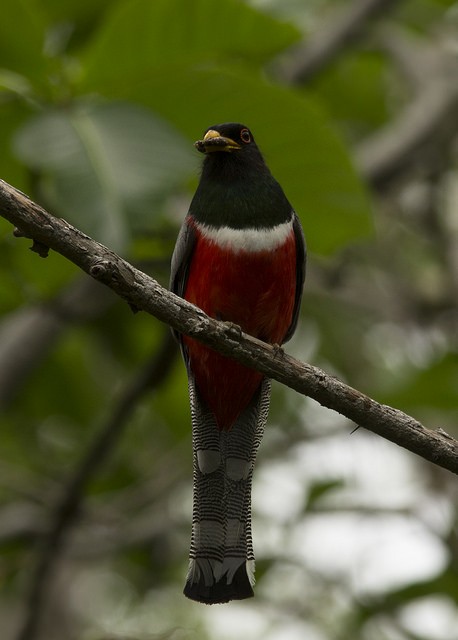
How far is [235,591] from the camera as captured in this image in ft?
14.3

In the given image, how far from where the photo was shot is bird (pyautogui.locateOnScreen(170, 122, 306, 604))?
4.47 m

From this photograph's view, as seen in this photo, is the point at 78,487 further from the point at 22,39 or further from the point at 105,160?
the point at 22,39

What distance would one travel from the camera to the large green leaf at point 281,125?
16.9ft

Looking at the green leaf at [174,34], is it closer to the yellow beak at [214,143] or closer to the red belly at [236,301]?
the yellow beak at [214,143]

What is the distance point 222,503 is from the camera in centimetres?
459

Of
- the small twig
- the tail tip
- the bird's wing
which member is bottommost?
the tail tip

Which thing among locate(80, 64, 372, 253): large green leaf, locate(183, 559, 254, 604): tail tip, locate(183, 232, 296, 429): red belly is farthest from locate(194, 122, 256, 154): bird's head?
locate(183, 559, 254, 604): tail tip

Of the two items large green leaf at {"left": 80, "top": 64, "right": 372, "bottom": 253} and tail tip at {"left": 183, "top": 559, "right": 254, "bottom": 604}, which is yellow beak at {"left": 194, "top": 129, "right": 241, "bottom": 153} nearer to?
large green leaf at {"left": 80, "top": 64, "right": 372, "bottom": 253}

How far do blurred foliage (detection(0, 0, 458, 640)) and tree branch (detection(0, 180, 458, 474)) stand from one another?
3.50 ft

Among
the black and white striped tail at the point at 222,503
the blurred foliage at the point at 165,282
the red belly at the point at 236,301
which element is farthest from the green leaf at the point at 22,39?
the black and white striped tail at the point at 222,503

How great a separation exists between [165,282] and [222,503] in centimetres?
164

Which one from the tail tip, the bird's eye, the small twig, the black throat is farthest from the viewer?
the small twig

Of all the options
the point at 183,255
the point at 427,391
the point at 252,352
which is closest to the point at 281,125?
the point at 183,255

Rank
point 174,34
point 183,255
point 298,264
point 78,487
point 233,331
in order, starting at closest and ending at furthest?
point 233,331, point 183,255, point 298,264, point 174,34, point 78,487
